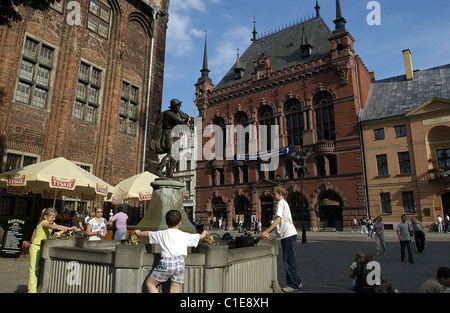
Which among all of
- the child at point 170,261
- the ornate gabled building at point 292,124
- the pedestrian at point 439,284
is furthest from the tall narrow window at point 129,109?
the ornate gabled building at point 292,124

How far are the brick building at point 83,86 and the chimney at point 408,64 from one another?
2766cm

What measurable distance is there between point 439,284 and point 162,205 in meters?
4.63

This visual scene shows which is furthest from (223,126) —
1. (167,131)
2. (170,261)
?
(170,261)

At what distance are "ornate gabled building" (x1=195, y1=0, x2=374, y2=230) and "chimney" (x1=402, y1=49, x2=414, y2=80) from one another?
4.06 metres

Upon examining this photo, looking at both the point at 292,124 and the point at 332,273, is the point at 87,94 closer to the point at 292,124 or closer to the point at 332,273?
the point at 332,273

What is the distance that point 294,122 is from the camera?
35.1 metres

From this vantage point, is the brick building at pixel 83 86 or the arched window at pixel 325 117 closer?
the brick building at pixel 83 86

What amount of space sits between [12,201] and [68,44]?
7253mm

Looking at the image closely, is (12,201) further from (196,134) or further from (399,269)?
(196,134)

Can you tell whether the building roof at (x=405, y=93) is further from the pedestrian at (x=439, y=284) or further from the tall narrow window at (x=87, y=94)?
the pedestrian at (x=439, y=284)

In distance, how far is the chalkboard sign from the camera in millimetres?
9578

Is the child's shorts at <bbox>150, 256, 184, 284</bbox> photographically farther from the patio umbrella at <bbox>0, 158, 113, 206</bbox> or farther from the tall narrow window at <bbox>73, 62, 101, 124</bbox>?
the tall narrow window at <bbox>73, 62, 101, 124</bbox>

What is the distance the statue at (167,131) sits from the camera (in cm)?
700

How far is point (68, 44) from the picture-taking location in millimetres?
13906
